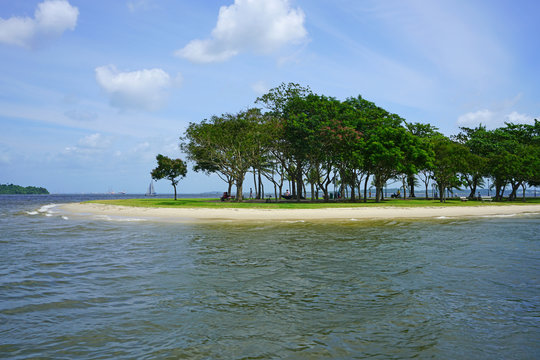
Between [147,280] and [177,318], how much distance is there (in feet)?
11.6

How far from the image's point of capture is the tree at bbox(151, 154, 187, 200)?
59.7 m

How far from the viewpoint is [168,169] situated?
59.9 metres

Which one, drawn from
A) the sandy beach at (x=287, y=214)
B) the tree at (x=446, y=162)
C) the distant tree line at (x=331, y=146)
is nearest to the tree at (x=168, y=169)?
the distant tree line at (x=331, y=146)

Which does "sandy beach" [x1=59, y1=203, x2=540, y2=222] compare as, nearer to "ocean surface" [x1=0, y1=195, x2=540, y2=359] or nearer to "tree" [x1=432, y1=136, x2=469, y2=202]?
"tree" [x1=432, y1=136, x2=469, y2=202]

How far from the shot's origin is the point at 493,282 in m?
9.95

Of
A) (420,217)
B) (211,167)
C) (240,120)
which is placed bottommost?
(420,217)

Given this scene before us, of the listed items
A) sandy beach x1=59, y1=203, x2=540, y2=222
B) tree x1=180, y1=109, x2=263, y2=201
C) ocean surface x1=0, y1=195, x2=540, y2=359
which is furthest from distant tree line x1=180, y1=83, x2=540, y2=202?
ocean surface x1=0, y1=195, x2=540, y2=359

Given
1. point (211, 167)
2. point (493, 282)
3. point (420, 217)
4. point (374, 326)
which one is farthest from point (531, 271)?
point (211, 167)

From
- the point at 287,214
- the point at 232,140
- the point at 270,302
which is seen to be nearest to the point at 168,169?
the point at 232,140

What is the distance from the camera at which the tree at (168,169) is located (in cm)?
5972

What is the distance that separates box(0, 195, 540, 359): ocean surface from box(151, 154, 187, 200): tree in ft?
146

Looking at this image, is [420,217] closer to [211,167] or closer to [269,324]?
[269,324]

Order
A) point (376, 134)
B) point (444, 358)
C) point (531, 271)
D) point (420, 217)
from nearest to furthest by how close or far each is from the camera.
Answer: point (444, 358)
point (531, 271)
point (420, 217)
point (376, 134)

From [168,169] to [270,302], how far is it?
180 feet
